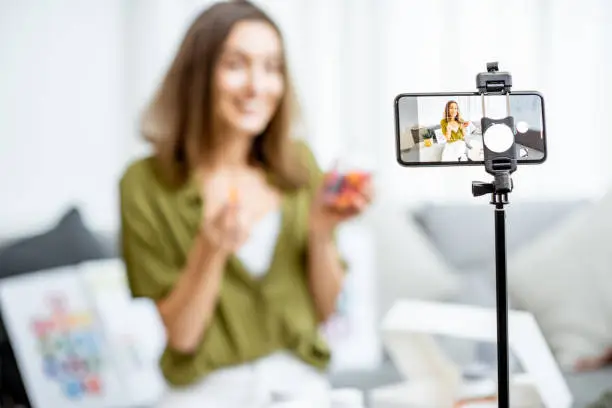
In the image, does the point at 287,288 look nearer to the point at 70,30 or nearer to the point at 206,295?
the point at 206,295

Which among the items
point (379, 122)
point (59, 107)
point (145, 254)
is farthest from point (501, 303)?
point (59, 107)

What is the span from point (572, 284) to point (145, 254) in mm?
997

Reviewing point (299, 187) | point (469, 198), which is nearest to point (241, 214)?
point (299, 187)

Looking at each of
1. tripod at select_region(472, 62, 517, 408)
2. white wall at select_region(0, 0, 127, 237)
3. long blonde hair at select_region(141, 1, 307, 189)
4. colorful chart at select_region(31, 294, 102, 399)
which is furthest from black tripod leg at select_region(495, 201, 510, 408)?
white wall at select_region(0, 0, 127, 237)

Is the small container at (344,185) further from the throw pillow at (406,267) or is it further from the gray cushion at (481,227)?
the gray cushion at (481,227)

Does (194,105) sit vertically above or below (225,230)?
above

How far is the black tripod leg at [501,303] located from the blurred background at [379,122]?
71 cm

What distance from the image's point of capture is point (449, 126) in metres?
1.18

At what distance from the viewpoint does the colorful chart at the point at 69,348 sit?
1.80 meters

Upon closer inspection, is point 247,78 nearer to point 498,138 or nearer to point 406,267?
point 406,267

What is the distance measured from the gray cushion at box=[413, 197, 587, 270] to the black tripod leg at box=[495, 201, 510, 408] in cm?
87

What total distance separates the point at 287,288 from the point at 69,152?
Answer: 27.7 inches

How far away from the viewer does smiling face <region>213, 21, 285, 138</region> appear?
6.35 feet

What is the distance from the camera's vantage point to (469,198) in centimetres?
223
